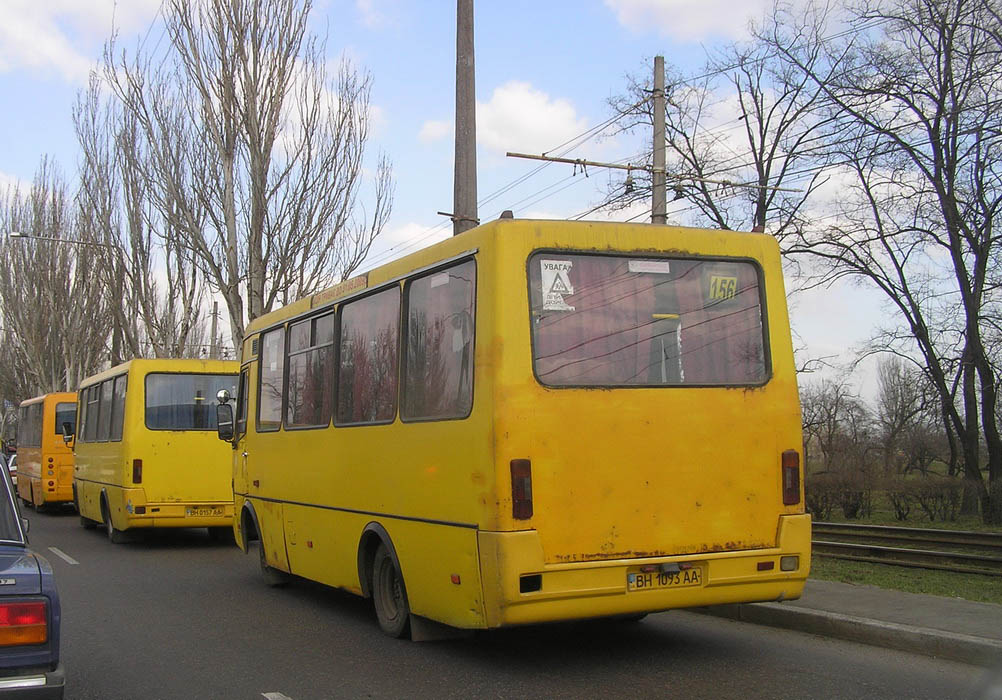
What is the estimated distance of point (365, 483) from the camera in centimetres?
875

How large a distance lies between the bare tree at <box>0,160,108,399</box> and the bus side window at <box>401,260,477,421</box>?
42661 mm

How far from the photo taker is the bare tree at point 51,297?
49438 millimetres

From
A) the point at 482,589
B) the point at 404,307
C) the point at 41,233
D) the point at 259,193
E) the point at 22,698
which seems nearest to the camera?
the point at 22,698

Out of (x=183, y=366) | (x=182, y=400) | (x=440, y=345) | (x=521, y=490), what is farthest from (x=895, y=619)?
(x=183, y=366)

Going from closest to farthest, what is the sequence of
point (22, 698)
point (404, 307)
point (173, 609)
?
point (22, 698) → point (404, 307) → point (173, 609)

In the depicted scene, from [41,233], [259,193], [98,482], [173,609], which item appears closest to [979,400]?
[259,193]

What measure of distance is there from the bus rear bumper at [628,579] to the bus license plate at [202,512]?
10.5 meters

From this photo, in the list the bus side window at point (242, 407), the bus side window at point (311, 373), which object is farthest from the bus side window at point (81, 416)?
the bus side window at point (311, 373)

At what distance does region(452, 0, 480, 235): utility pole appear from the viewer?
13.7 metres

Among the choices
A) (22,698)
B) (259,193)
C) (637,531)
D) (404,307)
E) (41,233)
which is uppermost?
(41,233)

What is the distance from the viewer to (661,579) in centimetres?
712

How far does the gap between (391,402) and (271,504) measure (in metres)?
3.54

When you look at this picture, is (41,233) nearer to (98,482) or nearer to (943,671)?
(98,482)

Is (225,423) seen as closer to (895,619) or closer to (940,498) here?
(895,619)
